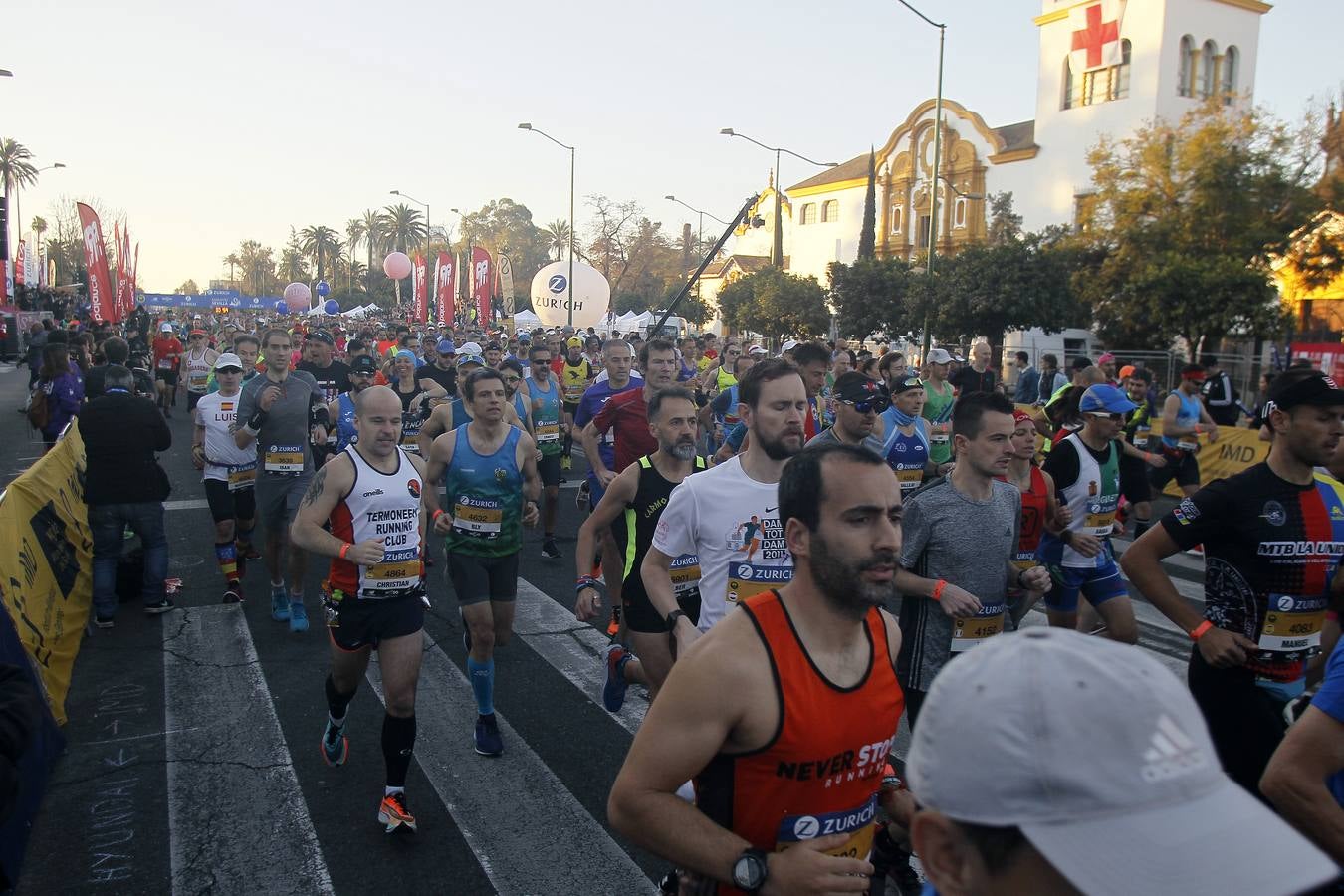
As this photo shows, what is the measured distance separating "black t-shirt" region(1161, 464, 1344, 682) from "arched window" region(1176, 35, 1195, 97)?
5451cm

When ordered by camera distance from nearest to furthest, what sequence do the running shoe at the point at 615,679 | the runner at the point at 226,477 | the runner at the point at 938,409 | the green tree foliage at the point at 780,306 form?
1. the running shoe at the point at 615,679
2. the runner at the point at 226,477
3. the runner at the point at 938,409
4. the green tree foliage at the point at 780,306

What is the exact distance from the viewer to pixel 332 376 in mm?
11703

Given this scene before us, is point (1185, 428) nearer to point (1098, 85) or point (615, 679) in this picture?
point (615, 679)

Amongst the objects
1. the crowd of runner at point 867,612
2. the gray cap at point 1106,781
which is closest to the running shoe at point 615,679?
the crowd of runner at point 867,612

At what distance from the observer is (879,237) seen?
6750cm

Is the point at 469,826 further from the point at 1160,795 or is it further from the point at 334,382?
the point at 334,382

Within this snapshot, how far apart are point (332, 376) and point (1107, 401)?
8.79m

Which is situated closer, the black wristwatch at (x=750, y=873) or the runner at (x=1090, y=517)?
the black wristwatch at (x=750, y=873)

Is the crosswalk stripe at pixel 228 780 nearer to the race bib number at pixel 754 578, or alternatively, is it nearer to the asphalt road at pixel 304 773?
the asphalt road at pixel 304 773

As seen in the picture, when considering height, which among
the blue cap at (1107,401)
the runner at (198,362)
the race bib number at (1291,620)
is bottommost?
the race bib number at (1291,620)

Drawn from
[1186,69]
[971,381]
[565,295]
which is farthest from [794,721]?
[1186,69]

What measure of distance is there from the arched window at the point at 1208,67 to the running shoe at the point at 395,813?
57.2 meters

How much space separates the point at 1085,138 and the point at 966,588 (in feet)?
181

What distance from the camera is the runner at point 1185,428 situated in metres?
11.1
